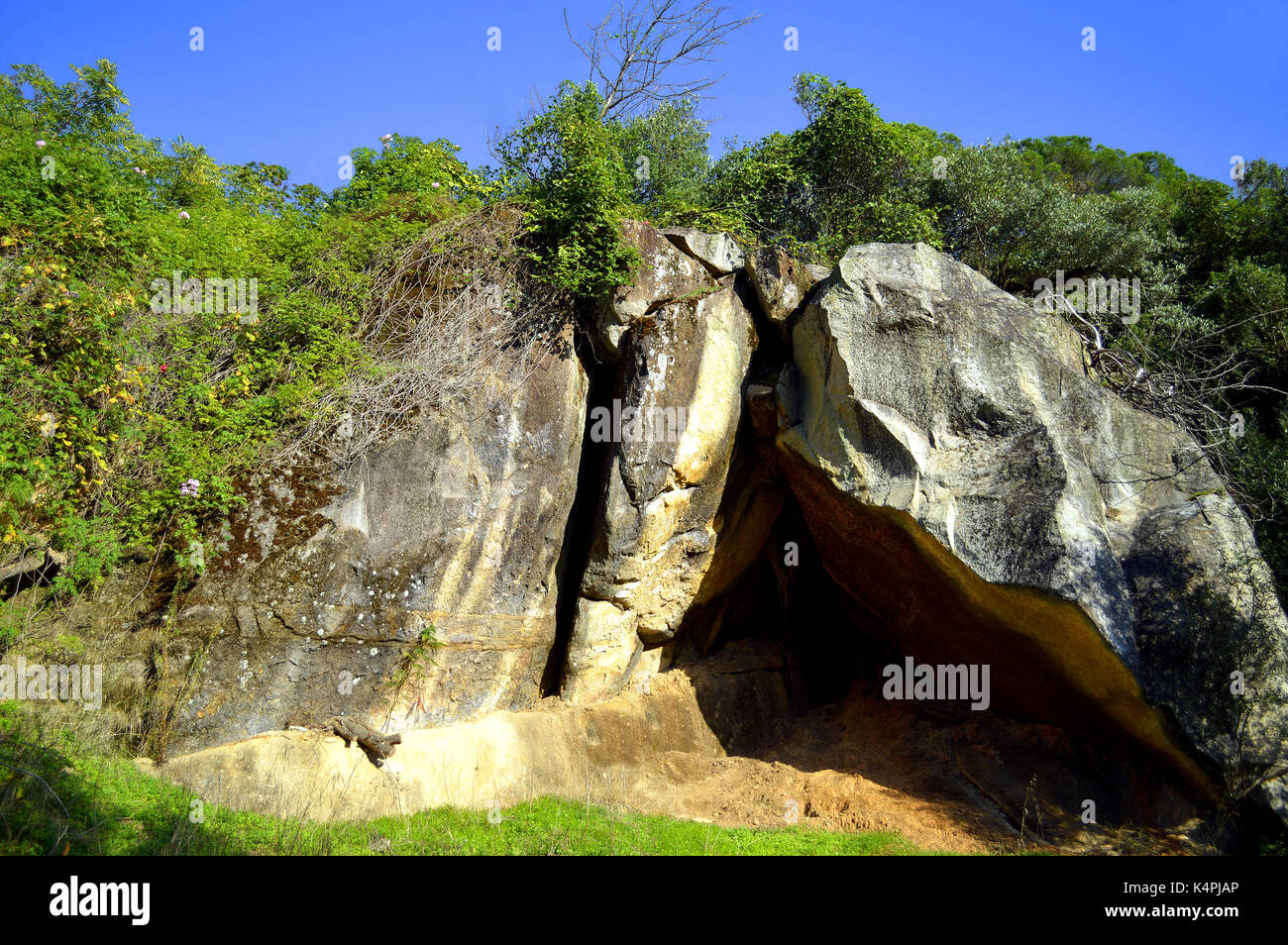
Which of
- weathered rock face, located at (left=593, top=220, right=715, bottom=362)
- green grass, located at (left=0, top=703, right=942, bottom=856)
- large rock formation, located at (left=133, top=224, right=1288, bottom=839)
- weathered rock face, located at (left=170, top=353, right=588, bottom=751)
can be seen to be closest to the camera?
green grass, located at (left=0, top=703, right=942, bottom=856)

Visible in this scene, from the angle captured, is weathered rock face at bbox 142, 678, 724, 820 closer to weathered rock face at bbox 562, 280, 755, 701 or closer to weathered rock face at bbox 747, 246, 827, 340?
weathered rock face at bbox 562, 280, 755, 701

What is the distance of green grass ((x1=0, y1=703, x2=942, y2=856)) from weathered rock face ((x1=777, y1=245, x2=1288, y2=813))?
8.53ft

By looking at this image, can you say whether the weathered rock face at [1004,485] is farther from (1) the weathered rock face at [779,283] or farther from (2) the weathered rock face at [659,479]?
Result: (2) the weathered rock face at [659,479]

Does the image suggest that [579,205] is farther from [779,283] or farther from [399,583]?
[399,583]

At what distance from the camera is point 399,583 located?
28.2 ft

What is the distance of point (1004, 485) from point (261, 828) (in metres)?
7.51

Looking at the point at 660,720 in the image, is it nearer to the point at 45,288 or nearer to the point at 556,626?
the point at 556,626

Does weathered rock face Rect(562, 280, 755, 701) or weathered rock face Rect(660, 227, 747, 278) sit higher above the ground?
weathered rock face Rect(660, 227, 747, 278)

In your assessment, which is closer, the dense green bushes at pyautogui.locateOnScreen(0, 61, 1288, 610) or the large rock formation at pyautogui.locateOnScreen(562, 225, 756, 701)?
the dense green bushes at pyautogui.locateOnScreen(0, 61, 1288, 610)

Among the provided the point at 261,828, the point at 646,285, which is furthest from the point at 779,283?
the point at 261,828

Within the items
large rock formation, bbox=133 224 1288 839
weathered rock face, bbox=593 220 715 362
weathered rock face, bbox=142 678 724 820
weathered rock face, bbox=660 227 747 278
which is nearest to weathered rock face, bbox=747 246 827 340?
large rock formation, bbox=133 224 1288 839

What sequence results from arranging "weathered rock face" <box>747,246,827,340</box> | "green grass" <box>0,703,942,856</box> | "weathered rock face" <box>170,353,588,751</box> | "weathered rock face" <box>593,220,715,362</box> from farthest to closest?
"weathered rock face" <box>747,246,827,340</box> < "weathered rock face" <box>593,220,715,362</box> < "weathered rock face" <box>170,353,588,751</box> < "green grass" <box>0,703,942,856</box>

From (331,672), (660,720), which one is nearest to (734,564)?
(660,720)

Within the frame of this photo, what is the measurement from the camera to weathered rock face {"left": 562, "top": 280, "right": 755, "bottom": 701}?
9.62 meters
